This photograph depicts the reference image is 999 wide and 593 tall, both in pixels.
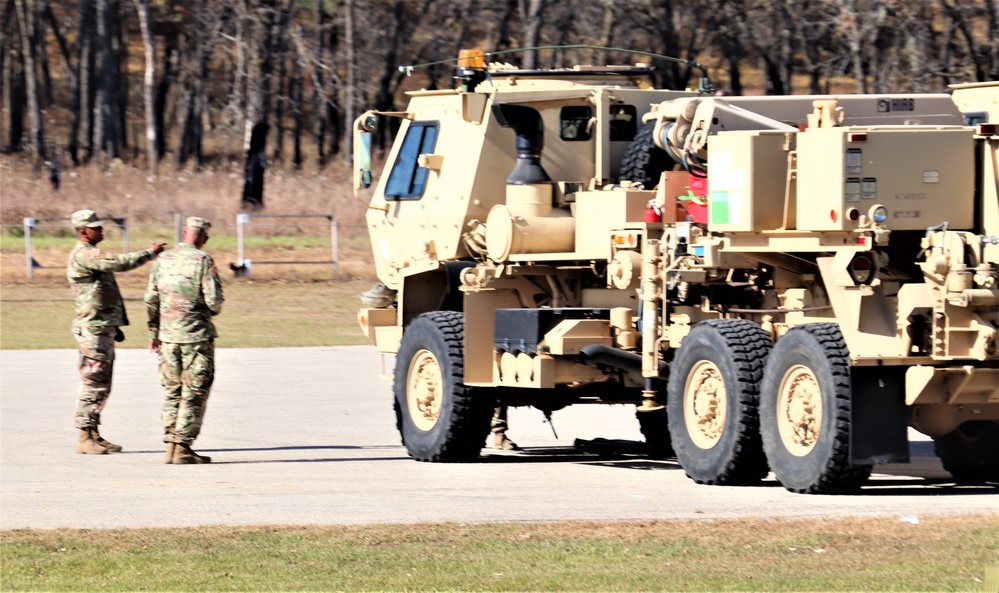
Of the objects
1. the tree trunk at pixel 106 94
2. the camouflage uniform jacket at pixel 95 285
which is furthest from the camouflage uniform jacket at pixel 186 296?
the tree trunk at pixel 106 94

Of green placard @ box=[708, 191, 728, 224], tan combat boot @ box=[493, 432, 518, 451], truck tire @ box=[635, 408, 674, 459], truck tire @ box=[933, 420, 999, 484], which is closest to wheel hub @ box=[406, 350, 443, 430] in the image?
tan combat boot @ box=[493, 432, 518, 451]

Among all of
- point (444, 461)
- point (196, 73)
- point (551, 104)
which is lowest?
point (444, 461)

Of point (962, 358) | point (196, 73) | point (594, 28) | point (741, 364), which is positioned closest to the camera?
point (962, 358)

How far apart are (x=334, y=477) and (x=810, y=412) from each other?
3.65 meters

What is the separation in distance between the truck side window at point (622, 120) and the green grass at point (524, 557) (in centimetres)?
543

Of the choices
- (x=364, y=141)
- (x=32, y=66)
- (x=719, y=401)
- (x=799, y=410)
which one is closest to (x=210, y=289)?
(x=364, y=141)

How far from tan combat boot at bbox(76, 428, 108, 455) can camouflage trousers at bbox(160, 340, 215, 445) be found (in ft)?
2.87

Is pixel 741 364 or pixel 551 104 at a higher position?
pixel 551 104

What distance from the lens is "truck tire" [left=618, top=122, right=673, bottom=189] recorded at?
13797mm

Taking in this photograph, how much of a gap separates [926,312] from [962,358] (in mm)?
358

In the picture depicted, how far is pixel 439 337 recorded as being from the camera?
1427cm

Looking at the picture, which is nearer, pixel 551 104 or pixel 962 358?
pixel 962 358

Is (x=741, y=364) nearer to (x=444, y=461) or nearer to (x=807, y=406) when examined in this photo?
(x=807, y=406)

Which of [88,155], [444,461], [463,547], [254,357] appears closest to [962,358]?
[463,547]
